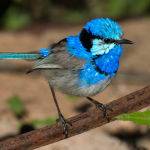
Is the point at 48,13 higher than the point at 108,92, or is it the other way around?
the point at 48,13

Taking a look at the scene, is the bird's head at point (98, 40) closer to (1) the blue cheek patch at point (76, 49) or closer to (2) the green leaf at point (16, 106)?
(1) the blue cheek patch at point (76, 49)

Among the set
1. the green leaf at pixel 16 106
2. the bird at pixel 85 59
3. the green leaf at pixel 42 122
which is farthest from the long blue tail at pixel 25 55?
the green leaf at pixel 16 106

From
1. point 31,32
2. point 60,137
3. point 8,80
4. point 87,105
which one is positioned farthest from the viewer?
point 31,32

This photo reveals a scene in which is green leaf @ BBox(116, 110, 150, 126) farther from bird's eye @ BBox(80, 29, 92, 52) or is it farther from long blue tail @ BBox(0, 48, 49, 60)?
long blue tail @ BBox(0, 48, 49, 60)

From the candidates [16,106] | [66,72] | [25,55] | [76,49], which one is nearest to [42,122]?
[16,106]

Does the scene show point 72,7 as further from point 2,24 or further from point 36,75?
point 36,75

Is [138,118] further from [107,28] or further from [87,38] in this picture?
[87,38]

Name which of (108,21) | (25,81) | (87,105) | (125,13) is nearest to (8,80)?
(25,81)
